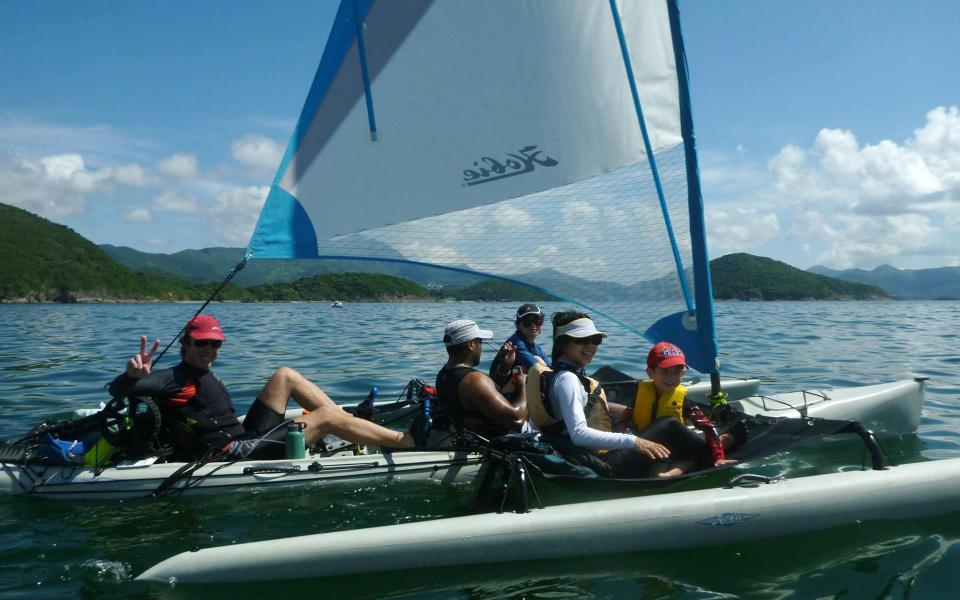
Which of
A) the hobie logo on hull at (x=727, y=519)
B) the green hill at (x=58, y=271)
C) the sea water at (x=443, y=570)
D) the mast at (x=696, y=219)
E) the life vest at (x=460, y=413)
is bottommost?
the sea water at (x=443, y=570)

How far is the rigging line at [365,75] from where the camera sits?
19.0 ft

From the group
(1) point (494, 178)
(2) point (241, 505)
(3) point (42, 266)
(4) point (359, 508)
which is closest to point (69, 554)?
(2) point (241, 505)

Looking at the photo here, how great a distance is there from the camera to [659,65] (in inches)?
→ 229

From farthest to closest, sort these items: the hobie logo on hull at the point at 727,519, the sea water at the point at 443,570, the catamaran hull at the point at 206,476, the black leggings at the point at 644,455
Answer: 1. the catamaran hull at the point at 206,476
2. the black leggings at the point at 644,455
3. the hobie logo on hull at the point at 727,519
4. the sea water at the point at 443,570

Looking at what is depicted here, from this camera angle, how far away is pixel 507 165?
19.4ft

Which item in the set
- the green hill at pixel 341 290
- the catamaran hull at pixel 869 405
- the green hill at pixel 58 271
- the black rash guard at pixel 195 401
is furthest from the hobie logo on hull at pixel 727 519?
the green hill at pixel 58 271

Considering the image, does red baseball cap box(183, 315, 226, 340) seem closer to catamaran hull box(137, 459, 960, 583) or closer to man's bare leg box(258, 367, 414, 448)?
man's bare leg box(258, 367, 414, 448)

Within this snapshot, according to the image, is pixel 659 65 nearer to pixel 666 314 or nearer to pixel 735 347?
pixel 666 314

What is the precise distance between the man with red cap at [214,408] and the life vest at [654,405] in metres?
2.12

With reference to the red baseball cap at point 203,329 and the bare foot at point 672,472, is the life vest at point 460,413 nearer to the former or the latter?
the bare foot at point 672,472

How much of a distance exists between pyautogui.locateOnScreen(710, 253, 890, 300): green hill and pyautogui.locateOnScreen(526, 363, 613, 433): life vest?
273ft

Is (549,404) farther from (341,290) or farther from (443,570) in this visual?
(341,290)

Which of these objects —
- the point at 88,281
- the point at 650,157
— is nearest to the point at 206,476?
the point at 650,157

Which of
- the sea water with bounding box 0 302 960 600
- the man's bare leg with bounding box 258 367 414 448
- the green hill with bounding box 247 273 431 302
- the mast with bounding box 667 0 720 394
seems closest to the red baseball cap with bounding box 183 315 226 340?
the man's bare leg with bounding box 258 367 414 448
